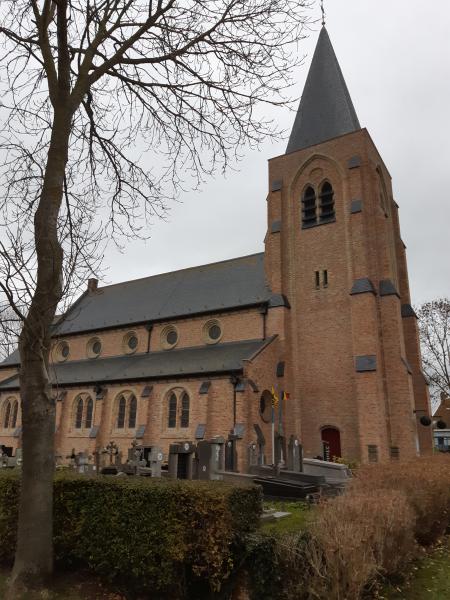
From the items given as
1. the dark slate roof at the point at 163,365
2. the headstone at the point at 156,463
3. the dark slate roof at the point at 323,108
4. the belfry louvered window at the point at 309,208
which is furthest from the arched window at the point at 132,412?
the dark slate roof at the point at 323,108

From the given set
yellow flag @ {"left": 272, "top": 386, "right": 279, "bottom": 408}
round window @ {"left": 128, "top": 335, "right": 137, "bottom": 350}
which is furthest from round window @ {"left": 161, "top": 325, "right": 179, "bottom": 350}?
yellow flag @ {"left": 272, "top": 386, "right": 279, "bottom": 408}

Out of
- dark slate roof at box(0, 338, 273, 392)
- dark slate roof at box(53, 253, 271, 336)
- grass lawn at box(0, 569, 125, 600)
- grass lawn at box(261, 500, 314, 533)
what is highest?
dark slate roof at box(53, 253, 271, 336)

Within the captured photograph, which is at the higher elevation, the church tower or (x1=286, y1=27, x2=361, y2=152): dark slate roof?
(x1=286, y1=27, x2=361, y2=152): dark slate roof

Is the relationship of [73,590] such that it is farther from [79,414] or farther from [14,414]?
[14,414]

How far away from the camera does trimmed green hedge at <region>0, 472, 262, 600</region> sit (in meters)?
6.12

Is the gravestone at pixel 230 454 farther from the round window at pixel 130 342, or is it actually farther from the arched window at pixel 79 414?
the round window at pixel 130 342

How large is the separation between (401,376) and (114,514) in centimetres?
1690

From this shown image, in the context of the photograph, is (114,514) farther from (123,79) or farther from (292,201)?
(292,201)

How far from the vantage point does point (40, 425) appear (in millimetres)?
6750

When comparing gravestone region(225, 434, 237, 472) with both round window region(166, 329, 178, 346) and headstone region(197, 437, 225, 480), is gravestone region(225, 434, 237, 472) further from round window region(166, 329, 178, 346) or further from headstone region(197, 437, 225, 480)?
round window region(166, 329, 178, 346)

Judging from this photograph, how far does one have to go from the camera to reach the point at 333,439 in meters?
Answer: 21.4

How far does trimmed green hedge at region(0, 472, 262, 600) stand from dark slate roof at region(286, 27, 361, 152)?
76.2ft

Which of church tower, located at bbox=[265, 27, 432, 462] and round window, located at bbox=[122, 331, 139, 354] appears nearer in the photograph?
church tower, located at bbox=[265, 27, 432, 462]

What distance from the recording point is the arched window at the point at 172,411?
22.5 metres
